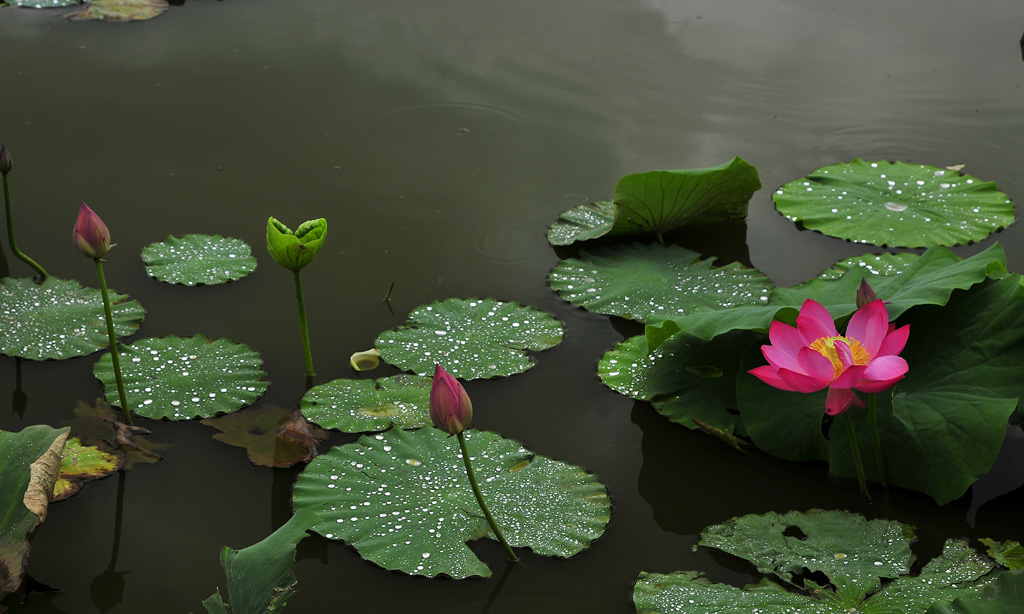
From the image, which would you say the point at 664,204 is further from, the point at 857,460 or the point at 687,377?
the point at 857,460

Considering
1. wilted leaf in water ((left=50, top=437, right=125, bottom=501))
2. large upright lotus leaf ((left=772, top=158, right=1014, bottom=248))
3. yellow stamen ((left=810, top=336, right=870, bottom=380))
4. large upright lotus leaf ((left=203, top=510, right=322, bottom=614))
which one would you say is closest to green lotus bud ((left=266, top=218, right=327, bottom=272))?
wilted leaf in water ((left=50, top=437, right=125, bottom=501))

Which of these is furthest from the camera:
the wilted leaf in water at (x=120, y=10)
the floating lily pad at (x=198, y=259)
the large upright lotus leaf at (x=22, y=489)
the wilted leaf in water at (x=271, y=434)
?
the wilted leaf in water at (x=120, y=10)

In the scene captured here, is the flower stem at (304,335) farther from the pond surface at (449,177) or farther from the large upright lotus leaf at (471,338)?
the large upright lotus leaf at (471,338)

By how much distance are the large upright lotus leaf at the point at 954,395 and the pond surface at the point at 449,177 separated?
3.6 inches

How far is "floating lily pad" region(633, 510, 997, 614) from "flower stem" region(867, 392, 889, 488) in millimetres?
138

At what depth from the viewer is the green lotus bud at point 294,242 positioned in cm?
179

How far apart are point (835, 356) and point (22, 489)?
134 centimetres

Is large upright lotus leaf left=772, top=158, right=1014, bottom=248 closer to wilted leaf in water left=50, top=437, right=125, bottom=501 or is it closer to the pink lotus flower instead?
the pink lotus flower

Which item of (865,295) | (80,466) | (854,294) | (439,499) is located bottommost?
(80,466)

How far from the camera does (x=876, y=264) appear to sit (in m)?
2.31

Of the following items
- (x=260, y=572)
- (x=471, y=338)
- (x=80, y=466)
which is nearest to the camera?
(x=260, y=572)

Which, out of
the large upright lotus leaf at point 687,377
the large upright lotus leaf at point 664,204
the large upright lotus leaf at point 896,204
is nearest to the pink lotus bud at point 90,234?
the large upright lotus leaf at point 687,377

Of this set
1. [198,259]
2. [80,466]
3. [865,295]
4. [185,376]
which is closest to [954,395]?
[865,295]

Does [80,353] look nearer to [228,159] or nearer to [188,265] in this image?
[188,265]
